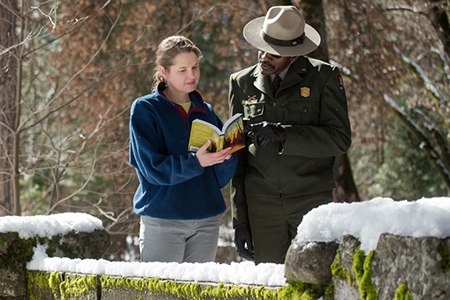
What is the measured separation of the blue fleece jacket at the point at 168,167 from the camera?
13.1ft

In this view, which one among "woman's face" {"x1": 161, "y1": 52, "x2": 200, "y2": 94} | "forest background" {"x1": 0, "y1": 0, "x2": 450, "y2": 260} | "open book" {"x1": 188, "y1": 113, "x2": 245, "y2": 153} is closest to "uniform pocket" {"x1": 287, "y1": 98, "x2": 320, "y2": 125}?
"open book" {"x1": 188, "y1": 113, "x2": 245, "y2": 153}

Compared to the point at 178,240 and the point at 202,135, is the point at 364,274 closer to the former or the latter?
the point at 202,135

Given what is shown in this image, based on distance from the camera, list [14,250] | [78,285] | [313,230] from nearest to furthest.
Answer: [313,230], [78,285], [14,250]

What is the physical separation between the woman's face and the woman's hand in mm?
389

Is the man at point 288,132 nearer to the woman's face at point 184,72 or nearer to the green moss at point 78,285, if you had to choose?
the woman's face at point 184,72

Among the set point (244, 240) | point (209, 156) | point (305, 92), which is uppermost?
point (305, 92)

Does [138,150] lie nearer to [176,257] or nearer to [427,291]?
[176,257]

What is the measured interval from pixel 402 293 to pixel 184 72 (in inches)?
82.5

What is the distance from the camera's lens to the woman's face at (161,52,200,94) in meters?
4.15

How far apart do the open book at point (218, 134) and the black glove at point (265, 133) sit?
0.06 m

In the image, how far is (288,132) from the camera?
3934mm

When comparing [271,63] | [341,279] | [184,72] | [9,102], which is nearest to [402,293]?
[341,279]

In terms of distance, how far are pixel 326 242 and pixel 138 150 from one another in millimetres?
1587

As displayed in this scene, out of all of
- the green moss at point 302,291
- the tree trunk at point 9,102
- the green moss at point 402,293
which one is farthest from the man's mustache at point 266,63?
the tree trunk at point 9,102
